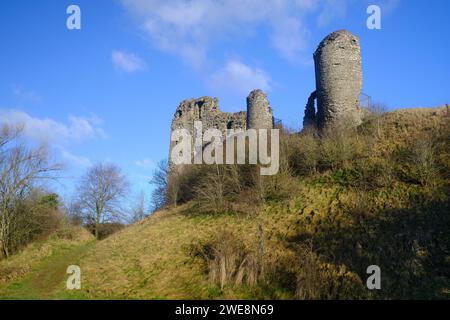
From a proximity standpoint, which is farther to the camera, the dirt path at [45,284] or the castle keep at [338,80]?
the castle keep at [338,80]

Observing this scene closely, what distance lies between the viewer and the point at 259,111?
26.3m

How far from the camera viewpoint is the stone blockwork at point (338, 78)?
70.1ft

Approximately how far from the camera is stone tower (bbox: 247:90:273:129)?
26.1 metres

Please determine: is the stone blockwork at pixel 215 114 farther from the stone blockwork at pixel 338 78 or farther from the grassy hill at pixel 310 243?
the grassy hill at pixel 310 243

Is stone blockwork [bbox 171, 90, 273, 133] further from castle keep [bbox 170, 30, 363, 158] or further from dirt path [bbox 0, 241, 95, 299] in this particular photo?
dirt path [bbox 0, 241, 95, 299]

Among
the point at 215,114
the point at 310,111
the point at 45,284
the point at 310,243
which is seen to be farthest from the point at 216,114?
the point at 310,243

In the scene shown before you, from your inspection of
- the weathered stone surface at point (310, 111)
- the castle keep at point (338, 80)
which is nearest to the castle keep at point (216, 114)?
the weathered stone surface at point (310, 111)

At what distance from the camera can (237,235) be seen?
14898 millimetres

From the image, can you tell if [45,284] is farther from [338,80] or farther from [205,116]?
[205,116]

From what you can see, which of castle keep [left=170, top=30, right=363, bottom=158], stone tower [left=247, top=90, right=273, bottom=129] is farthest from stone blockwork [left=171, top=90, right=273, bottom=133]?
castle keep [left=170, top=30, right=363, bottom=158]

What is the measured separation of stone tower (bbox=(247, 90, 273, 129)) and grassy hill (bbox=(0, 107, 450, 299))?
6.46 m

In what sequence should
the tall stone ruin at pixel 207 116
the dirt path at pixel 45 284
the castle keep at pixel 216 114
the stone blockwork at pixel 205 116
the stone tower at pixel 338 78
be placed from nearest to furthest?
the dirt path at pixel 45 284, the stone tower at pixel 338 78, the castle keep at pixel 216 114, the tall stone ruin at pixel 207 116, the stone blockwork at pixel 205 116

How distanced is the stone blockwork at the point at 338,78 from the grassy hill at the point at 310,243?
157 cm
